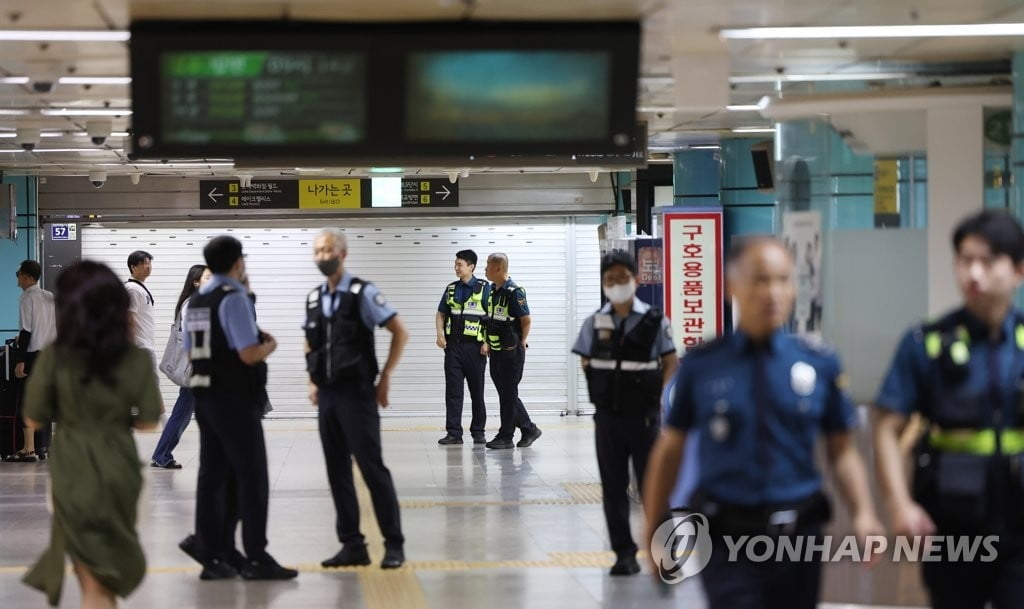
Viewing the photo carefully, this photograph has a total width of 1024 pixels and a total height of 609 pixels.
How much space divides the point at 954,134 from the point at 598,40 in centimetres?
211

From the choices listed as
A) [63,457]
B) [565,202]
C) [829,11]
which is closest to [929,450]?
[63,457]

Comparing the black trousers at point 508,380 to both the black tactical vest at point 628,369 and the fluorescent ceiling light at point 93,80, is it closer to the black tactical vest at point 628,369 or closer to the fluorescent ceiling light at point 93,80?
the fluorescent ceiling light at point 93,80

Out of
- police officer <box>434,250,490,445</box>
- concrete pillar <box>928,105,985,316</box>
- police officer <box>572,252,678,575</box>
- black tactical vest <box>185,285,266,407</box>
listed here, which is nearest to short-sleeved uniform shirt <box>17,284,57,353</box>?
police officer <box>434,250,490,445</box>

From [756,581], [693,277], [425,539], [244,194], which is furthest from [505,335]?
[756,581]

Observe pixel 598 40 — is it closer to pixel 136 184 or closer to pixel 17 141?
pixel 17 141

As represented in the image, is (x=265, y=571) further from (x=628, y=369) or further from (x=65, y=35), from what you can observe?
(x=65, y=35)

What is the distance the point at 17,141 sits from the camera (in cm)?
1397

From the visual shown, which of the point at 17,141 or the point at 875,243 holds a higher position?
the point at 17,141

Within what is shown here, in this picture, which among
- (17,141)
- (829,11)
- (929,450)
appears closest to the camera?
(929,450)

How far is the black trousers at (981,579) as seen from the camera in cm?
431

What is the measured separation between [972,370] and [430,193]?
50.6 ft

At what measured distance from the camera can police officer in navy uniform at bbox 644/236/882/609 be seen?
3992 mm

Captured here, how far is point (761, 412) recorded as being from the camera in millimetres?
3986

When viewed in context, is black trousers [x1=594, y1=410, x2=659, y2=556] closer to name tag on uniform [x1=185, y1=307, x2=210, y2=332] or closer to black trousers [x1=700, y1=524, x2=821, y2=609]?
name tag on uniform [x1=185, y1=307, x2=210, y2=332]
